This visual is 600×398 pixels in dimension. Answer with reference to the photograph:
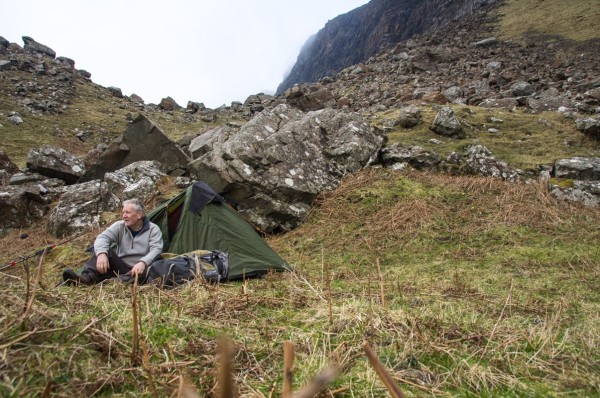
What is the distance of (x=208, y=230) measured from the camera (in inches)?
235

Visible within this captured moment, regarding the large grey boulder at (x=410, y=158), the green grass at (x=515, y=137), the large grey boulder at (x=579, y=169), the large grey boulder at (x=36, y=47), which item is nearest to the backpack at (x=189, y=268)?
the large grey boulder at (x=410, y=158)

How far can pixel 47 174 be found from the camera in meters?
10.8

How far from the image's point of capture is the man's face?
5.14m

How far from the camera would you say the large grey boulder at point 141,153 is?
10.7m

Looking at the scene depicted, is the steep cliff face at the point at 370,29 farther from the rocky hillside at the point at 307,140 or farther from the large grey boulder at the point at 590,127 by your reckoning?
the large grey boulder at the point at 590,127

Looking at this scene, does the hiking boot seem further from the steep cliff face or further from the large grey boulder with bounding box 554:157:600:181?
the steep cliff face

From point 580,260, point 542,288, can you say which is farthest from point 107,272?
point 580,260

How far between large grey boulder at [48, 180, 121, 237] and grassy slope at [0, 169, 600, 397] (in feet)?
8.21

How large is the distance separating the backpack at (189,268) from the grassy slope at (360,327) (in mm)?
630

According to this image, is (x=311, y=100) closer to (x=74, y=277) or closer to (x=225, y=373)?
(x=74, y=277)

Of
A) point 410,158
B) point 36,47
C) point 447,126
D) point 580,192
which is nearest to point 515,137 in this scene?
point 447,126

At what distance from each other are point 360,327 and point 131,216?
12.2 ft

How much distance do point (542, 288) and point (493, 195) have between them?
11.3 ft

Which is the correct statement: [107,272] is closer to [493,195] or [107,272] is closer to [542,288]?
[542,288]
